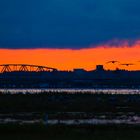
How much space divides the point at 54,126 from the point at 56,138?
5036 millimetres

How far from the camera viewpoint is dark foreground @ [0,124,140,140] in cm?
2983

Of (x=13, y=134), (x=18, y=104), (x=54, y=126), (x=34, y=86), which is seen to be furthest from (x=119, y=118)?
(x=34, y=86)

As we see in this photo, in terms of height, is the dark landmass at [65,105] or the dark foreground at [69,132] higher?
the dark landmass at [65,105]

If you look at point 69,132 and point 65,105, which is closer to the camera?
point 69,132

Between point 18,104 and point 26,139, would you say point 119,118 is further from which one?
point 18,104

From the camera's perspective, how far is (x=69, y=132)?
105 feet

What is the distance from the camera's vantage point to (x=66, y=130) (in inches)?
1293

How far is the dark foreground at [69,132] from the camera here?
97.9 ft

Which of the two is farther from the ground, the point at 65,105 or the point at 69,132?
the point at 65,105

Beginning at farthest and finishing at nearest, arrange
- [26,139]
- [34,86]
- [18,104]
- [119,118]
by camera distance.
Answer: [34,86]
[18,104]
[119,118]
[26,139]

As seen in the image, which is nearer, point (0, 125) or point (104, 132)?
point (104, 132)

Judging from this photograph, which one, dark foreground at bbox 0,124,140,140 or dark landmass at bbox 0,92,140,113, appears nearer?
dark foreground at bbox 0,124,140,140

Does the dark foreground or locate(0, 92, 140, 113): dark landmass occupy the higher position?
locate(0, 92, 140, 113): dark landmass

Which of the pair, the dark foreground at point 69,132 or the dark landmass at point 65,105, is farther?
the dark landmass at point 65,105
